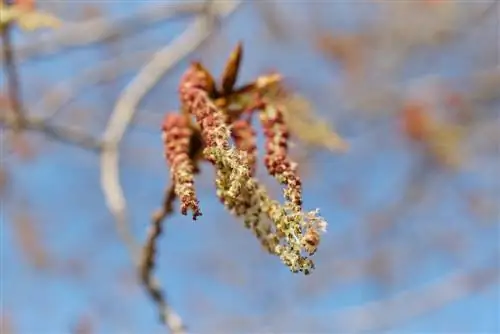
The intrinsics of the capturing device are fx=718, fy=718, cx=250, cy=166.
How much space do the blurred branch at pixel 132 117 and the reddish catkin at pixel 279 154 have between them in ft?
2.09

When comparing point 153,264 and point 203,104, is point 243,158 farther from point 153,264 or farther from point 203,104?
point 153,264

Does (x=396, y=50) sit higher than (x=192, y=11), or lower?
higher

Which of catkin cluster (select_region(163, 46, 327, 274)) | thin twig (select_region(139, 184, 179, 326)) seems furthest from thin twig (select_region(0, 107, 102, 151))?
catkin cluster (select_region(163, 46, 327, 274))

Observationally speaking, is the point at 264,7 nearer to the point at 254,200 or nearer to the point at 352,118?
the point at 352,118

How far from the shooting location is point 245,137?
5.09 feet

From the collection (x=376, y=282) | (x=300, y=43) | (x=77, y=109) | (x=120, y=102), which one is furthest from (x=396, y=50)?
(x=120, y=102)

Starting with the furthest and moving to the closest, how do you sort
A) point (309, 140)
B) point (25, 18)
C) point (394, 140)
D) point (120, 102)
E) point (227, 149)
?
point (394, 140), point (120, 102), point (309, 140), point (25, 18), point (227, 149)

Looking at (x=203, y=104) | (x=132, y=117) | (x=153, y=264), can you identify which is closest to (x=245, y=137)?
(x=203, y=104)

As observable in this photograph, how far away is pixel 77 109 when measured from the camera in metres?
7.43

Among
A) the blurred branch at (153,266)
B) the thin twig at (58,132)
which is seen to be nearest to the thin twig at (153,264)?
the blurred branch at (153,266)

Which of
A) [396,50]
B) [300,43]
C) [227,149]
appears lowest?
[227,149]

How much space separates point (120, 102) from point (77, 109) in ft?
15.8

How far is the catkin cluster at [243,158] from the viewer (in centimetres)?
111

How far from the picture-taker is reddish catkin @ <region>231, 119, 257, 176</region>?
151 centimetres
